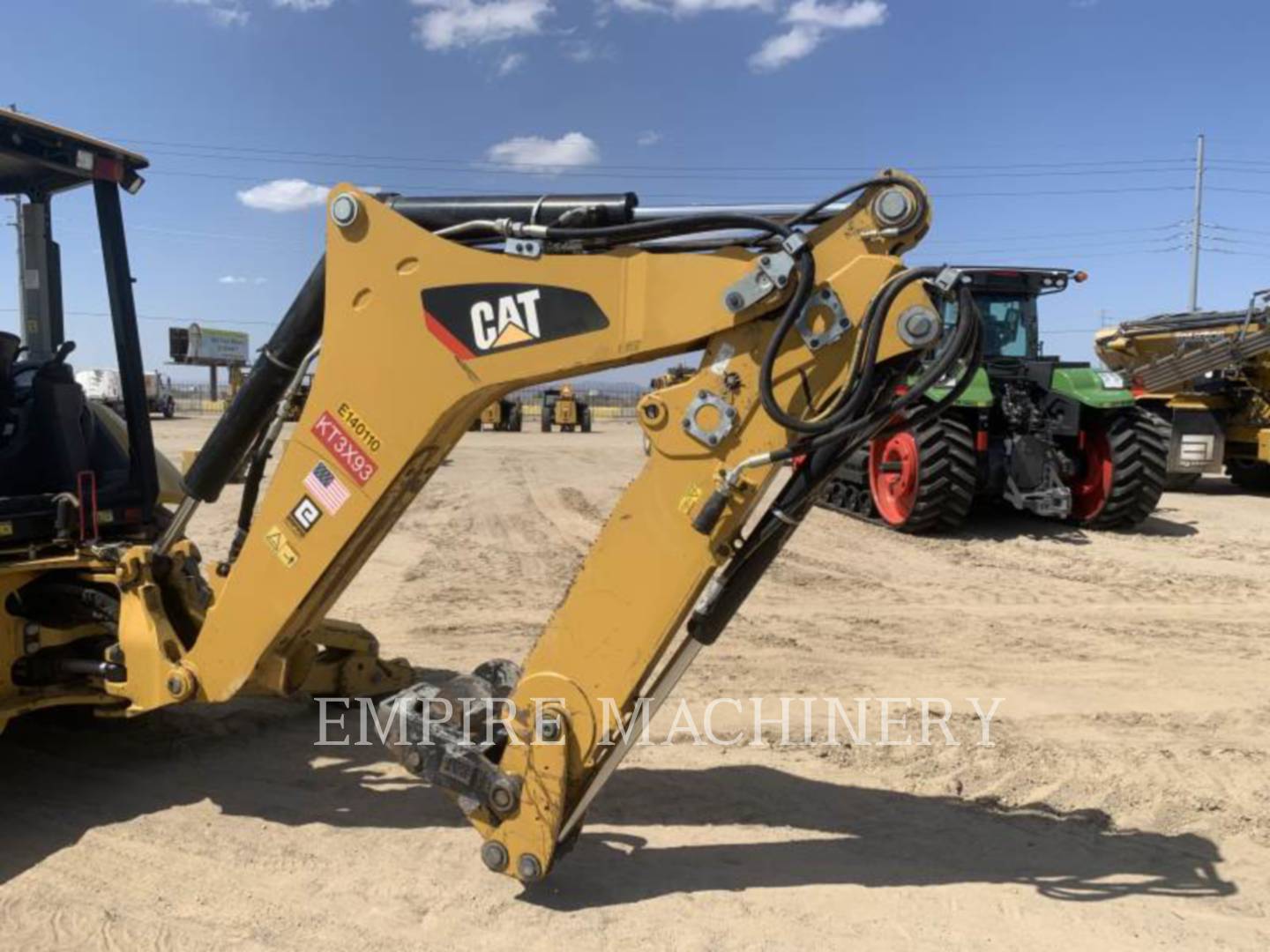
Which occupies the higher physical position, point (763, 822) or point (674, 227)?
point (674, 227)

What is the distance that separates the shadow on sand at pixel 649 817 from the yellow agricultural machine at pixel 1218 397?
12662 millimetres

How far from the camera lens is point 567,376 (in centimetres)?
312

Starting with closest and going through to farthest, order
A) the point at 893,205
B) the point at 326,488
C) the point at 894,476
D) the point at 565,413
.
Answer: the point at 893,205 < the point at 326,488 < the point at 894,476 < the point at 565,413

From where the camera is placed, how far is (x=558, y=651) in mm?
3150

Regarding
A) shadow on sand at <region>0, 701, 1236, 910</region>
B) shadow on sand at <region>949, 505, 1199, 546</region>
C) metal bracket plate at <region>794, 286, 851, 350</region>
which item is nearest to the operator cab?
shadow on sand at <region>0, 701, 1236, 910</region>

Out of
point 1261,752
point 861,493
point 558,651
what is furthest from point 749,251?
point 861,493

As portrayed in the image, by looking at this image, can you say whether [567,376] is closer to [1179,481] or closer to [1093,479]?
[1093,479]

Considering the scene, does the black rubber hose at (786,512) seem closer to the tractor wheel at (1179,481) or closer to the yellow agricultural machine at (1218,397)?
the yellow agricultural machine at (1218,397)

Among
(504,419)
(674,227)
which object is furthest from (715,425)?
(504,419)

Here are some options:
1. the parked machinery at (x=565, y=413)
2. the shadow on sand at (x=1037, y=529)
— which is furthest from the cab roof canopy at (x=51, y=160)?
the parked machinery at (x=565, y=413)

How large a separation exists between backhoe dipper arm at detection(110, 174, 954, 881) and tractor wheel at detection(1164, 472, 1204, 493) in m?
14.8

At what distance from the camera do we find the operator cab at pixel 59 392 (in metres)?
4.09

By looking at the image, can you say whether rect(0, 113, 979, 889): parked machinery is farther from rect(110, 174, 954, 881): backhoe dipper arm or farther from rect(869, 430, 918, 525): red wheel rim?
rect(869, 430, 918, 525): red wheel rim

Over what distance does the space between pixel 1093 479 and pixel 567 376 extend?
972 centimetres
